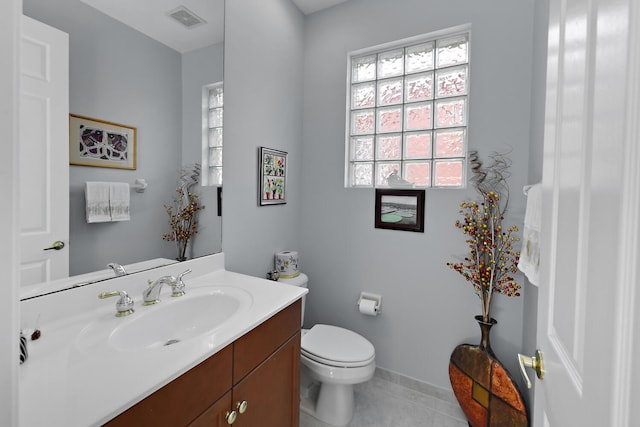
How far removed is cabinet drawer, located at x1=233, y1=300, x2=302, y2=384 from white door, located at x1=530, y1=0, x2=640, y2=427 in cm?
85

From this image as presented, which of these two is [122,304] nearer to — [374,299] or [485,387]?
[374,299]

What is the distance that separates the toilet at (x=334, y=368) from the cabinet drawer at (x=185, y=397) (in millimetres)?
766

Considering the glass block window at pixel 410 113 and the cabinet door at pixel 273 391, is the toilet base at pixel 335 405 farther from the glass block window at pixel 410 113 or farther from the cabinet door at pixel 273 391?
the glass block window at pixel 410 113

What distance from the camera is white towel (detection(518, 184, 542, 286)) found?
3.61 feet

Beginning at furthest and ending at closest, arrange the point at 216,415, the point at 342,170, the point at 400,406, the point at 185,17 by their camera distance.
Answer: the point at 342,170
the point at 400,406
the point at 185,17
the point at 216,415

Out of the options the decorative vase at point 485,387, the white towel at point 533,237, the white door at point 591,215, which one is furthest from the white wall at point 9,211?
the decorative vase at point 485,387

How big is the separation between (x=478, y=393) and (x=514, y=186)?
3.78 ft

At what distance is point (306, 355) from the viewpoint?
1604mm

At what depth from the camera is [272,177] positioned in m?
1.96

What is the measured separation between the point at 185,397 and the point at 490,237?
160cm

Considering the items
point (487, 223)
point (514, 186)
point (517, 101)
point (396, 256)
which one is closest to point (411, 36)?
point (517, 101)

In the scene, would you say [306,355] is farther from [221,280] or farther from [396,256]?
[396,256]

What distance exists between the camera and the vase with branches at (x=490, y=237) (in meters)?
1.56

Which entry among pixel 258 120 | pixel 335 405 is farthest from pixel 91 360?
pixel 258 120
